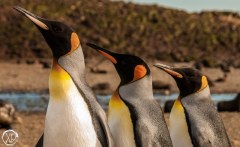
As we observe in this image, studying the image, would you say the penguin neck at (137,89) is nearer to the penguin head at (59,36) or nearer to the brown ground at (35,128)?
the penguin head at (59,36)

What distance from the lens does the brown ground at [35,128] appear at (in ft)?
35.2

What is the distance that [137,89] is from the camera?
651 centimetres

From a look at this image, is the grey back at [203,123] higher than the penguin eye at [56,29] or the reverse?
the reverse

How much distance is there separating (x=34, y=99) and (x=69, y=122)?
13130 mm

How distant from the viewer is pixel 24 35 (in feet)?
120

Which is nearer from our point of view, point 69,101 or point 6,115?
point 69,101

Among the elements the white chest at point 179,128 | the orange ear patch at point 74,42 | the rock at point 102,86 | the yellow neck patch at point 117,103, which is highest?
the orange ear patch at point 74,42

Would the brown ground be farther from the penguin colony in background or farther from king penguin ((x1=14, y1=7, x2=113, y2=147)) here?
king penguin ((x1=14, y1=7, x2=113, y2=147))

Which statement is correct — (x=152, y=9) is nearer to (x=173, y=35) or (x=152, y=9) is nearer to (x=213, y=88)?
(x=173, y=35)

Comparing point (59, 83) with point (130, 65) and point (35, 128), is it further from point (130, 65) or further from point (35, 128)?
point (35, 128)

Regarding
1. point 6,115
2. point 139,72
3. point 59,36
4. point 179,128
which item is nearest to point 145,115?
point 139,72

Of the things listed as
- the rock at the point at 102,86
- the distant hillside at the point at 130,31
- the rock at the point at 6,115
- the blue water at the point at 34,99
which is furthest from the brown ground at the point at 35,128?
the distant hillside at the point at 130,31

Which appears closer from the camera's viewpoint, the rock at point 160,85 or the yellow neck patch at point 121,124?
the yellow neck patch at point 121,124

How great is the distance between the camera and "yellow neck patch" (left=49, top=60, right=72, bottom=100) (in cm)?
588
